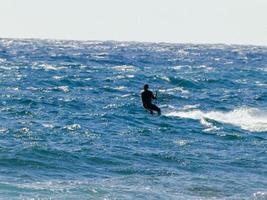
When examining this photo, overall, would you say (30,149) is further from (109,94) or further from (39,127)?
(109,94)

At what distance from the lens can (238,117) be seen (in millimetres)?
38969

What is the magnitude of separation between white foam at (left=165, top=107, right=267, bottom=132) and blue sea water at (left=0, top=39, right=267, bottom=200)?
68 mm

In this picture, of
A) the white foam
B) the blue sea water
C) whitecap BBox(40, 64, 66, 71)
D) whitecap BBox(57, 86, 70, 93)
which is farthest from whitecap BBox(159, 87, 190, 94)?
whitecap BBox(40, 64, 66, 71)

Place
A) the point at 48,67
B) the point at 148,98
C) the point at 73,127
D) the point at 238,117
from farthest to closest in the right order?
1. the point at 48,67
2. the point at 238,117
3. the point at 73,127
4. the point at 148,98

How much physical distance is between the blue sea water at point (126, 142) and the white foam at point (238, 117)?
7cm

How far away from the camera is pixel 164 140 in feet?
97.1

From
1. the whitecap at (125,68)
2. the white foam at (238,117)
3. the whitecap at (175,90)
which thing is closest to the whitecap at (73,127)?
the white foam at (238,117)

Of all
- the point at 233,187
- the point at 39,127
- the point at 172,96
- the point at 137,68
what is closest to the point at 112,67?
the point at 137,68

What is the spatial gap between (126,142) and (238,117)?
12.5m

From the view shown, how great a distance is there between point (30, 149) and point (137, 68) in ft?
156

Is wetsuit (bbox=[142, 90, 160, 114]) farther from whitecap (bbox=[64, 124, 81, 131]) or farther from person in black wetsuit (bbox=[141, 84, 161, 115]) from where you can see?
whitecap (bbox=[64, 124, 81, 131])

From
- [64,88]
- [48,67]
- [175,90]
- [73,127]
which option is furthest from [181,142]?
[48,67]

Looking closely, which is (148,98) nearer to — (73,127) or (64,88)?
(73,127)

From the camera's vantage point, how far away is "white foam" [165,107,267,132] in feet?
117
